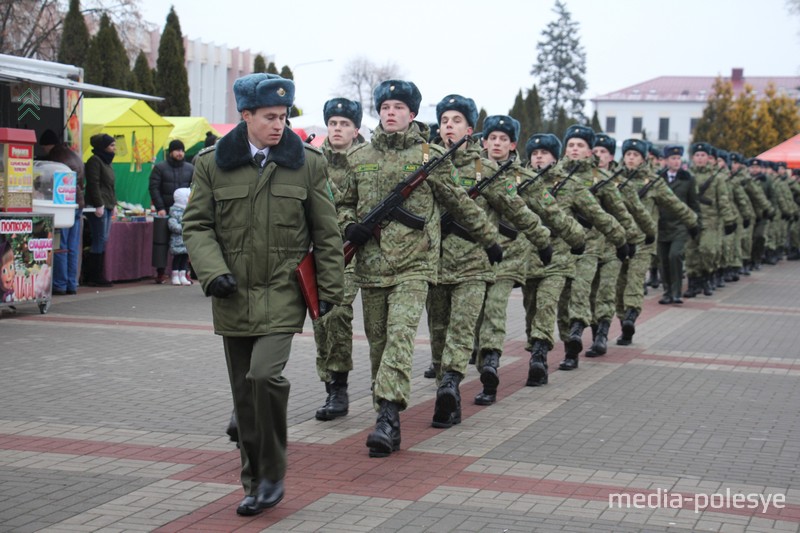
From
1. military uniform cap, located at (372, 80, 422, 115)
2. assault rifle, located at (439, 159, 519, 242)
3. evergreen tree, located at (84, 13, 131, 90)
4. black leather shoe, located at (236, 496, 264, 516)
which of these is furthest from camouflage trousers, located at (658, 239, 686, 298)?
evergreen tree, located at (84, 13, 131, 90)

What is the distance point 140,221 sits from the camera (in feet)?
59.9

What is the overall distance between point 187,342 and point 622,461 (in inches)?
232

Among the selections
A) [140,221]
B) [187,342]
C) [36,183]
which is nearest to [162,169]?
[140,221]

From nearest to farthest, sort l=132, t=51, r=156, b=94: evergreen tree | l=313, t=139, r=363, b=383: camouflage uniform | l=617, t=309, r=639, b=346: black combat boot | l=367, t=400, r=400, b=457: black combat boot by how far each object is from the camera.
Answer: l=367, t=400, r=400, b=457: black combat boot, l=313, t=139, r=363, b=383: camouflage uniform, l=617, t=309, r=639, b=346: black combat boot, l=132, t=51, r=156, b=94: evergreen tree

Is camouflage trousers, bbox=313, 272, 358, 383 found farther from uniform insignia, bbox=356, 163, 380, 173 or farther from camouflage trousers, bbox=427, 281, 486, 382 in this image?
uniform insignia, bbox=356, 163, 380, 173

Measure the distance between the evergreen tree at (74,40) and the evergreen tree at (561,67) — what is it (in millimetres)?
61800

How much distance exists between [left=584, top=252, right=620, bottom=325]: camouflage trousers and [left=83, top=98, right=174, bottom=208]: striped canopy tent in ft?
39.0

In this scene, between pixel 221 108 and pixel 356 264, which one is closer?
pixel 356 264

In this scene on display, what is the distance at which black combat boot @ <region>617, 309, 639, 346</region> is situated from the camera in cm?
1248

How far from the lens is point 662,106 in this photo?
400 feet

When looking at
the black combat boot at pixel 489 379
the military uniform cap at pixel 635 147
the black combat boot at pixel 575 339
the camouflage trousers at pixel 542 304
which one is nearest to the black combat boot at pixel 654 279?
the military uniform cap at pixel 635 147

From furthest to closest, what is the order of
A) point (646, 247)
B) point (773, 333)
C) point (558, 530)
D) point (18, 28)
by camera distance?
point (18, 28) < point (773, 333) < point (646, 247) < point (558, 530)

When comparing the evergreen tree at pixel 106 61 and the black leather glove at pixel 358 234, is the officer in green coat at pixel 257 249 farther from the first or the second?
the evergreen tree at pixel 106 61

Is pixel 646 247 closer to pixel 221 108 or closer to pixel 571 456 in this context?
pixel 571 456
